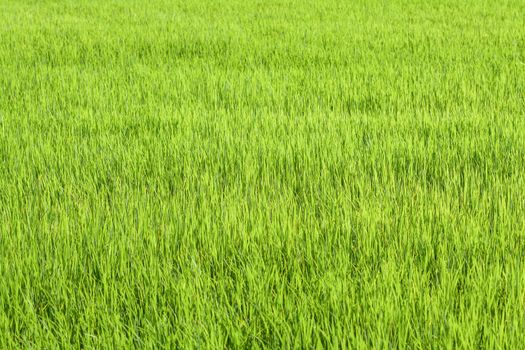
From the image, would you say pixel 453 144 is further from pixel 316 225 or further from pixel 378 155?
pixel 316 225

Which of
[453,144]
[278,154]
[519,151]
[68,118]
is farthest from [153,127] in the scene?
[519,151]

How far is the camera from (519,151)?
2943mm

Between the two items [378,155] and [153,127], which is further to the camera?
[153,127]

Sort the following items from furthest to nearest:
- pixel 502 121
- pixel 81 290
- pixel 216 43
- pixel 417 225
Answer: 1. pixel 216 43
2. pixel 502 121
3. pixel 417 225
4. pixel 81 290

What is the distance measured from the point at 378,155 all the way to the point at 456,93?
152 centimetres

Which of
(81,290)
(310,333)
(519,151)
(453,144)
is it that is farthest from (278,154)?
(310,333)

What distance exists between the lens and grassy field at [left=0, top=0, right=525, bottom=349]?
160 centimetres

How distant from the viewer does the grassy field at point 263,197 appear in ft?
5.25

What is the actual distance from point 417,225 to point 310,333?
2.26 ft

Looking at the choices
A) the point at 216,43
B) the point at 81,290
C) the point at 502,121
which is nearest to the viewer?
→ the point at 81,290

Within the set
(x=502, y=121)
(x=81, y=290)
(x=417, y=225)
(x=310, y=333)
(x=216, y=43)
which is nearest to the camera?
(x=310, y=333)

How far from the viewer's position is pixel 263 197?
2.38 metres

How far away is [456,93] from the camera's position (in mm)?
4211

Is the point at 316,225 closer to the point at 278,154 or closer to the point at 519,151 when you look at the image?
the point at 278,154
